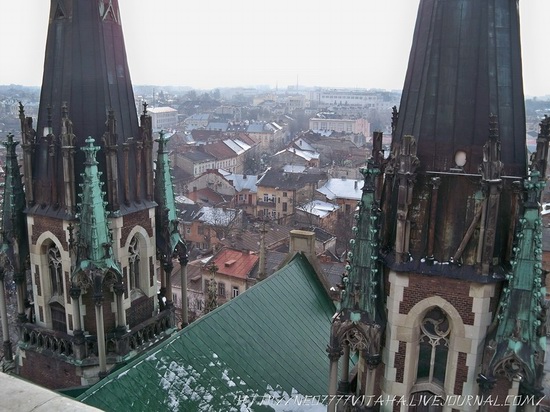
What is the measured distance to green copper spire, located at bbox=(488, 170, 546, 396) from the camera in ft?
37.3

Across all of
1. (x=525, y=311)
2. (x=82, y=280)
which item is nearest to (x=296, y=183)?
(x=82, y=280)

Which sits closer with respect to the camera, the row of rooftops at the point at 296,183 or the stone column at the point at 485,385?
the stone column at the point at 485,385

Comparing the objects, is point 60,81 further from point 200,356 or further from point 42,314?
point 200,356

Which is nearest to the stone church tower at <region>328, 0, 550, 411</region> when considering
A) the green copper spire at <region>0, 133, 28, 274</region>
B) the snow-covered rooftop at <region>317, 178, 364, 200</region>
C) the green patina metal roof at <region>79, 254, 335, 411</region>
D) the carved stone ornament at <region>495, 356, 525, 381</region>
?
the carved stone ornament at <region>495, 356, 525, 381</region>

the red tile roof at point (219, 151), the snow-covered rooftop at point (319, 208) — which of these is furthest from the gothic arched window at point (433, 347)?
the red tile roof at point (219, 151)

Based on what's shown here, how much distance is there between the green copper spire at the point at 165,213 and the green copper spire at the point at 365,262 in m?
8.31

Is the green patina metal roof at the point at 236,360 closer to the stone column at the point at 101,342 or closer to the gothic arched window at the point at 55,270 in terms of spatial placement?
the stone column at the point at 101,342

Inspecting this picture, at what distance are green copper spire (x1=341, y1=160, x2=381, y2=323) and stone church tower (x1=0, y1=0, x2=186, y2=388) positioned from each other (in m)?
7.42

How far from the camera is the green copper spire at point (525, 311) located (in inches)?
448

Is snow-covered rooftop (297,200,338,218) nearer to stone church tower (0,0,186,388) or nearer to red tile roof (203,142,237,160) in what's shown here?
red tile roof (203,142,237,160)

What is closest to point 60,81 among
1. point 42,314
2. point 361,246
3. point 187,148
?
point 42,314

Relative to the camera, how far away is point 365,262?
12.4 metres

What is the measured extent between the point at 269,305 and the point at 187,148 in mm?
122773

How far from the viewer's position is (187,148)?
13875 centimetres
